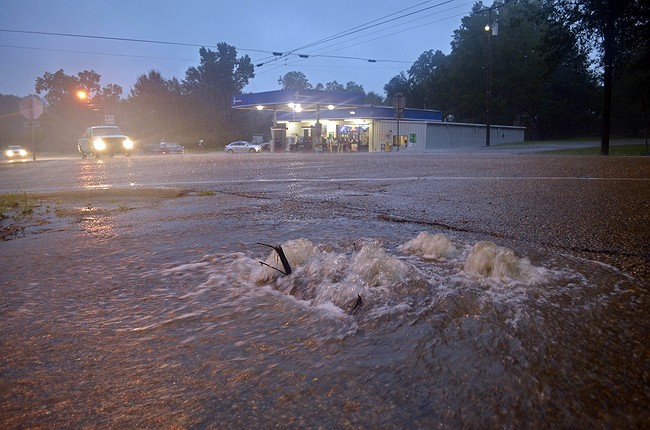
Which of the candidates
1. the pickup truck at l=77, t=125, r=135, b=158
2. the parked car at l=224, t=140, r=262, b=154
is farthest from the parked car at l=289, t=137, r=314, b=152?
the pickup truck at l=77, t=125, r=135, b=158

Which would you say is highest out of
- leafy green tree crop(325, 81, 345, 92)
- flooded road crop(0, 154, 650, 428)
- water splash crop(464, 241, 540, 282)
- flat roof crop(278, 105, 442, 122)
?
leafy green tree crop(325, 81, 345, 92)

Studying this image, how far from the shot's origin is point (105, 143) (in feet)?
82.5

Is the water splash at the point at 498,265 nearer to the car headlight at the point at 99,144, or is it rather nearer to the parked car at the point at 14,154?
the car headlight at the point at 99,144

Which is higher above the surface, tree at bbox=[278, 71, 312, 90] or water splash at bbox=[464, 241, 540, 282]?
tree at bbox=[278, 71, 312, 90]

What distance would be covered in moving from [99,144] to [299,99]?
1786cm

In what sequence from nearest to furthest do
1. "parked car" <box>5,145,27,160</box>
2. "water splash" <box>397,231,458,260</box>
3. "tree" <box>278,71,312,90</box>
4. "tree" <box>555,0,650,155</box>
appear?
"water splash" <box>397,231,458,260</box> → "tree" <box>555,0,650,155</box> → "parked car" <box>5,145,27,160</box> → "tree" <box>278,71,312,90</box>

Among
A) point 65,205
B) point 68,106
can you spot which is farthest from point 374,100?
point 65,205

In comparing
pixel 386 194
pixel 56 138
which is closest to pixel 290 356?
pixel 386 194

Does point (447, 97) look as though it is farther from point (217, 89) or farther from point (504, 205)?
point (504, 205)

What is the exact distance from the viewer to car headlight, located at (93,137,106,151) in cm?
2488

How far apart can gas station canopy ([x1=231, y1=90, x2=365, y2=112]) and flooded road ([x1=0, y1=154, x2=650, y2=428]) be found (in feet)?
121

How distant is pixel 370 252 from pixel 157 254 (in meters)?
1.32

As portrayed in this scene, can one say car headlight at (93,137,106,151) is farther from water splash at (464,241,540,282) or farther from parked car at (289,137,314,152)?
water splash at (464,241,540,282)

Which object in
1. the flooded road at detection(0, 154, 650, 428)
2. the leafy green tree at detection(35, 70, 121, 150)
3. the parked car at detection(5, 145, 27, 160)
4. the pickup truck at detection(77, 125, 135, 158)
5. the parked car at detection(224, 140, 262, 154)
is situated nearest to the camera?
the flooded road at detection(0, 154, 650, 428)
